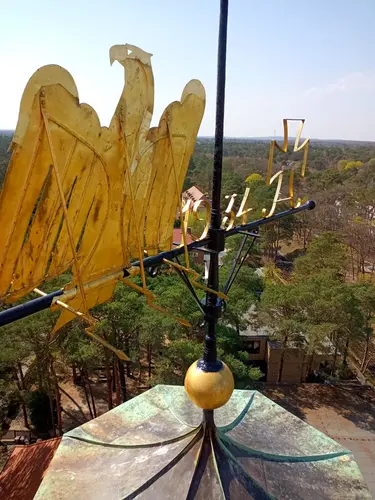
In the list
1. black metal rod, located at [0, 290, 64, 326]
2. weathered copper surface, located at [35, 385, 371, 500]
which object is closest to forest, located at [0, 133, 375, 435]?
weathered copper surface, located at [35, 385, 371, 500]

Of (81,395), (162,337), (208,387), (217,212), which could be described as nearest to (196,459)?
(208,387)

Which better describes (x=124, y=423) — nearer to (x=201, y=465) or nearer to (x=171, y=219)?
(x=201, y=465)

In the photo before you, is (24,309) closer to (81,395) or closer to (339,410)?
(81,395)

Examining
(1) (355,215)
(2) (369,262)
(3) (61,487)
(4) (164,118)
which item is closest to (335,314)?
(3) (61,487)

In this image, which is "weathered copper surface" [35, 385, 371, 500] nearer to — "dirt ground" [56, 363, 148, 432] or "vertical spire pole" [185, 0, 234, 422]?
"vertical spire pole" [185, 0, 234, 422]

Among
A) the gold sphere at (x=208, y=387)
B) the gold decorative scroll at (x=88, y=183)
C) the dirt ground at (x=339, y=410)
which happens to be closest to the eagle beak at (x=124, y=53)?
the gold decorative scroll at (x=88, y=183)

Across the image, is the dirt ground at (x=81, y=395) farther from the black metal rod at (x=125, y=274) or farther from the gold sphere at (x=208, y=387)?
the black metal rod at (x=125, y=274)
